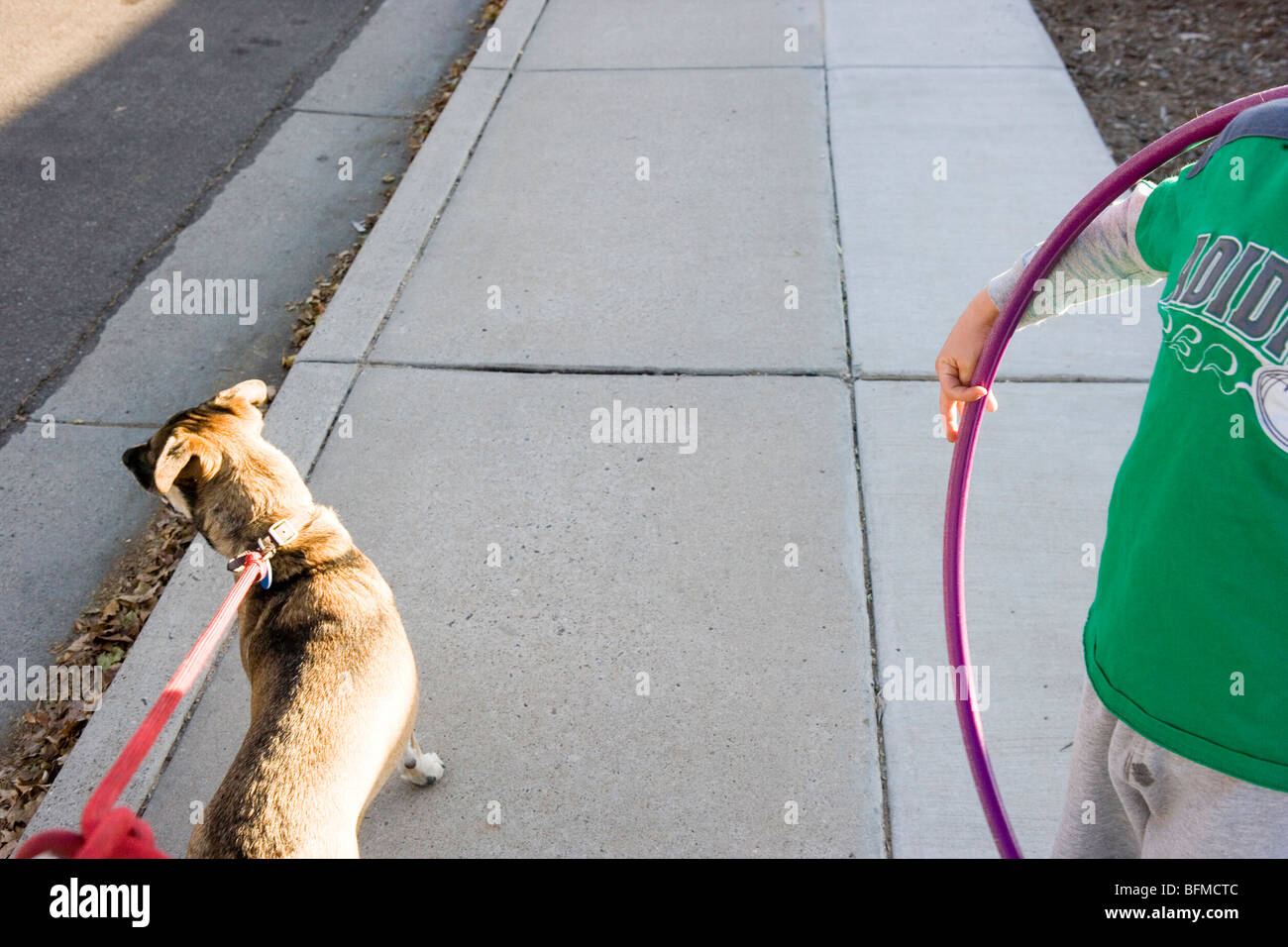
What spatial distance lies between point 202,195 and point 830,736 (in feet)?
16.5

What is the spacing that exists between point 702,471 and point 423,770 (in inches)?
61.9

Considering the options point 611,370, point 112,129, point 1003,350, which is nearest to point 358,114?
point 112,129

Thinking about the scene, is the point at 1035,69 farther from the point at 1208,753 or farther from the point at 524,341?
the point at 1208,753

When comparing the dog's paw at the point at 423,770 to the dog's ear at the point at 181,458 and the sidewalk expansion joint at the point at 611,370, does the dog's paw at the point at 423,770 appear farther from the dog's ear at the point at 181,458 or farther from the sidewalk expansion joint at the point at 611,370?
the sidewalk expansion joint at the point at 611,370

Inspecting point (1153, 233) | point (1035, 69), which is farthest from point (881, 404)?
point (1035, 69)

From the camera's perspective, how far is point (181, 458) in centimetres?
240

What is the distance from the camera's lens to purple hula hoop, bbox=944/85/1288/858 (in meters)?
1.84

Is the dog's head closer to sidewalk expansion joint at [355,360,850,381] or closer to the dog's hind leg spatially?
the dog's hind leg

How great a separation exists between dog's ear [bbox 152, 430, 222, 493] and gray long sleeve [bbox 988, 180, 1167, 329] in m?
1.99

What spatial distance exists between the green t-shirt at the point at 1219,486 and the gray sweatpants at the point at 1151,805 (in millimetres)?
45

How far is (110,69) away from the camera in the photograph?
7109mm

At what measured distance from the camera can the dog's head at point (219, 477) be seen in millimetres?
Result: 2465

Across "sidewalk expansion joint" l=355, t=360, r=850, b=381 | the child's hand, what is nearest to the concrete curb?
"sidewalk expansion joint" l=355, t=360, r=850, b=381

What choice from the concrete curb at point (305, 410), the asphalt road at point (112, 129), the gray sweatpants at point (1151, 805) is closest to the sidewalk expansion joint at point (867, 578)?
the gray sweatpants at point (1151, 805)
